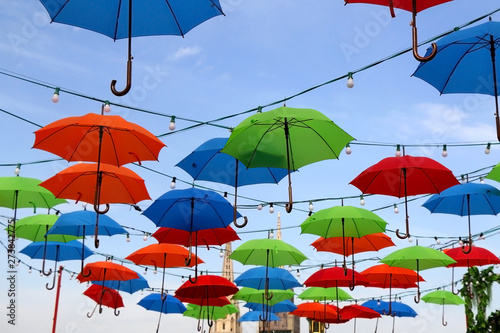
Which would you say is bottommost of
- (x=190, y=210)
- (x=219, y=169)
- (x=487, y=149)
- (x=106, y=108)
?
(x=190, y=210)

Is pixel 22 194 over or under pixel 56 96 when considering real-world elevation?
under

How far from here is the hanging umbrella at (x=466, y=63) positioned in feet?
18.8

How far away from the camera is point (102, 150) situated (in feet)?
25.9

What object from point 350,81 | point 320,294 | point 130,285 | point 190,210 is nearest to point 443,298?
point 320,294

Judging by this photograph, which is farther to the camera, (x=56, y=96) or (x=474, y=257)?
(x=474, y=257)

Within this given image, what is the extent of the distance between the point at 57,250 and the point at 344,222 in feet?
22.4

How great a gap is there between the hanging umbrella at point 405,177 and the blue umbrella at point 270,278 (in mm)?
4812

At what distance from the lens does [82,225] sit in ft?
37.3

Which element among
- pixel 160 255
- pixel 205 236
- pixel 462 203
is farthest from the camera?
pixel 160 255

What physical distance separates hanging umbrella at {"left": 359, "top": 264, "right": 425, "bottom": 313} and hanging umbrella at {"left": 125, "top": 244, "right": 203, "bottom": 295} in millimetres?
3887

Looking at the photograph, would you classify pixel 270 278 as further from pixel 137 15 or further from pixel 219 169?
pixel 137 15

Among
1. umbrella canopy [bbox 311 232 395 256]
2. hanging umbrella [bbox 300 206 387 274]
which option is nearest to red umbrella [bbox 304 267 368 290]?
umbrella canopy [bbox 311 232 395 256]

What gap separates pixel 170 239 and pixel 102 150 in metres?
3.51

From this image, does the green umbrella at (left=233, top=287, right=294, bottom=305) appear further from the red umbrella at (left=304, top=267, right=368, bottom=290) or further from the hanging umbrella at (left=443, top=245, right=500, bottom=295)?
the hanging umbrella at (left=443, top=245, right=500, bottom=295)
